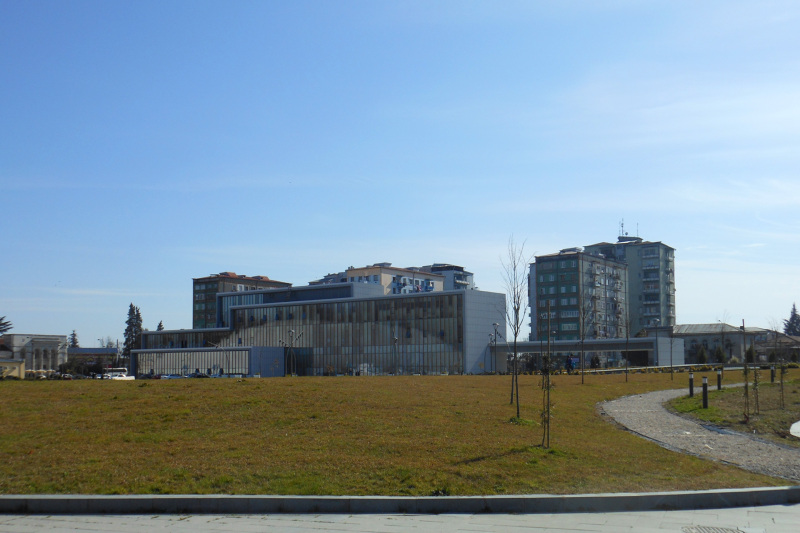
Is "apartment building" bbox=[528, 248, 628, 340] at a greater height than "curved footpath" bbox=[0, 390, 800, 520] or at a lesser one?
greater

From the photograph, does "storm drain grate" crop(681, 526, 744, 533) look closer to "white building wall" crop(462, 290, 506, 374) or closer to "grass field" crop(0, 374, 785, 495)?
"grass field" crop(0, 374, 785, 495)

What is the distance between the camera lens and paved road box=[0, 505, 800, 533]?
9.55 m

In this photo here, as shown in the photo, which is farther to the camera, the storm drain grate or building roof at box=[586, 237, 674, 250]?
building roof at box=[586, 237, 674, 250]

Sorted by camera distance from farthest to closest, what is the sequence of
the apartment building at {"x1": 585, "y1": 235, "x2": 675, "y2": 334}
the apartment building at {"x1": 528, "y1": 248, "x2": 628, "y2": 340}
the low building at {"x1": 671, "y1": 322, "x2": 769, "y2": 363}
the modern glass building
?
the apartment building at {"x1": 585, "y1": 235, "x2": 675, "y2": 334}
the apartment building at {"x1": 528, "y1": 248, "x2": 628, "y2": 340}
the low building at {"x1": 671, "y1": 322, "x2": 769, "y2": 363}
the modern glass building

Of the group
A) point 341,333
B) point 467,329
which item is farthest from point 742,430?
point 341,333

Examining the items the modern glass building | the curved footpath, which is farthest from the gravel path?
the modern glass building

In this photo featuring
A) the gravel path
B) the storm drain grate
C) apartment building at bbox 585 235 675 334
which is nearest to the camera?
the storm drain grate

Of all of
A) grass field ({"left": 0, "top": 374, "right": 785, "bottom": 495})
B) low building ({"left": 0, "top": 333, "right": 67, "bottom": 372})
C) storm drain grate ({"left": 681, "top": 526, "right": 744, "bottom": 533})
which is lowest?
low building ({"left": 0, "top": 333, "right": 67, "bottom": 372})

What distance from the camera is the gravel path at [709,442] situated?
1445cm

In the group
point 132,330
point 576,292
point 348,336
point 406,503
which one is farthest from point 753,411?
point 132,330

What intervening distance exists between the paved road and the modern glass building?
3267 inches

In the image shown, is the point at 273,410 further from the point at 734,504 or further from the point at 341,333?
the point at 341,333

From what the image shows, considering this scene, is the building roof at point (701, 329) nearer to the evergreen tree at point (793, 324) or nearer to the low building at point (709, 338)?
the low building at point (709, 338)

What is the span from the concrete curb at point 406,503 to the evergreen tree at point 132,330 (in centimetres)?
14322
